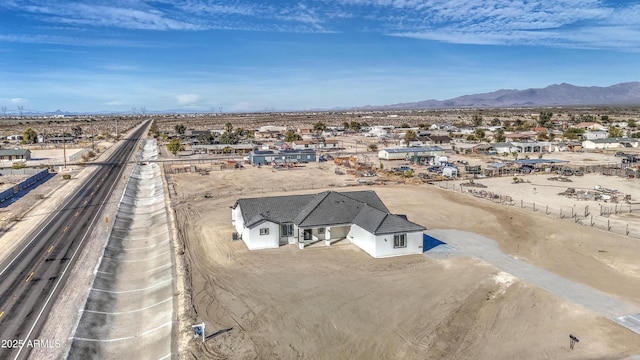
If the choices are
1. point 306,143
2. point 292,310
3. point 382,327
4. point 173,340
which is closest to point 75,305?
point 173,340

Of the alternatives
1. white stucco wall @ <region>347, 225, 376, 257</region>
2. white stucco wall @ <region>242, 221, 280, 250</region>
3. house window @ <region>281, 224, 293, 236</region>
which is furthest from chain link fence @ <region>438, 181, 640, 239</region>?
white stucco wall @ <region>242, 221, 280, 250</region>

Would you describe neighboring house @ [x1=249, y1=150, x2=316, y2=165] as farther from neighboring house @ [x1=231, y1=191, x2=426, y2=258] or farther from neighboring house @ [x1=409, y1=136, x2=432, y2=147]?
neighboring house @ [x1=231, y1=191, x2=426, y2=258]

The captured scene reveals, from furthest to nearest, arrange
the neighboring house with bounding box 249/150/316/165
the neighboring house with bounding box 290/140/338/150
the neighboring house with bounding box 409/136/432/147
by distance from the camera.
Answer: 1. the neighboring house with bounding box 409/136/432/147
2. the neighboring house with bounding box 290/140/338/150
3. the neighboring house with bounding box 249/150/316/165

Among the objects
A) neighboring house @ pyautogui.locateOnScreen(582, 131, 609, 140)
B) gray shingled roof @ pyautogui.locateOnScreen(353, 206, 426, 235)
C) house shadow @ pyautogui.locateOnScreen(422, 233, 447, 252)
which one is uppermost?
neighboring house @ pyautogui.locateOnScreen(582, 131, 609, 140)

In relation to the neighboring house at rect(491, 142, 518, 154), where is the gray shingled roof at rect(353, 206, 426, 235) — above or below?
below

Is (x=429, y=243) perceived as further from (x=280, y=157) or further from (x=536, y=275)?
(x=280, y=157)

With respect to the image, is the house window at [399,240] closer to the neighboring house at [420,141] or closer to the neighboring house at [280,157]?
the neighboring house at [280,157]

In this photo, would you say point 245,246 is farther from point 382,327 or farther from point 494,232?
point 494,232
